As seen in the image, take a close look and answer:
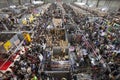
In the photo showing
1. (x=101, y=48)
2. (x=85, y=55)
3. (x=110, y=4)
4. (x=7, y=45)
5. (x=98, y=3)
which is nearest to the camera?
(x=85, y=55)

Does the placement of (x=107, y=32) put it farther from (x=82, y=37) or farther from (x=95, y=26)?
(x=82, y=37)

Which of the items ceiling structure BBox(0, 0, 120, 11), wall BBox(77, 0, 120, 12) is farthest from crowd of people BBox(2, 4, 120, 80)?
ceiling structure BBox(0, 0, 120, 11)

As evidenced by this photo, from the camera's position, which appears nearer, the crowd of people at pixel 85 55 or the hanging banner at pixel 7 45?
the crowd of people at pixel 85 55

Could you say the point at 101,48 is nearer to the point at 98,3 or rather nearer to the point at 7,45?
the point at 7,45

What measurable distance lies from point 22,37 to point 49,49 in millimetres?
4337

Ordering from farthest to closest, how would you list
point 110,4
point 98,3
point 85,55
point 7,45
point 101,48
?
point 98,3, point 110,4, point 7,45, point 101,48, point 85,55

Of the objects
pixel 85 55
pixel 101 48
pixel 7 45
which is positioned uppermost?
pixel 7 45

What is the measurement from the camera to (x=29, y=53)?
1459cm

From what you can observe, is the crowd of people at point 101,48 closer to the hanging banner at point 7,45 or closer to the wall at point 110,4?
the hanging banner at point 7,45

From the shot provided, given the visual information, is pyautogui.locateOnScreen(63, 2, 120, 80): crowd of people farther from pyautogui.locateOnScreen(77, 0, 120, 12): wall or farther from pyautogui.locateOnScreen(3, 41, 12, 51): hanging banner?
pyautogui.locateOnScreen(77, 0, 120, 12): wall

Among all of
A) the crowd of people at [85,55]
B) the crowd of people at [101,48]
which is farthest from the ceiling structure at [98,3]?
the crowd of people at [85,55]

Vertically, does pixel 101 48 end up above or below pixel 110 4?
below

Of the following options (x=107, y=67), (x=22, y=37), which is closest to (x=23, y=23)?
(x=22, y=37)

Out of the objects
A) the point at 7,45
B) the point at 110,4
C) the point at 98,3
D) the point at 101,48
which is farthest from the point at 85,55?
the point at 98,3
